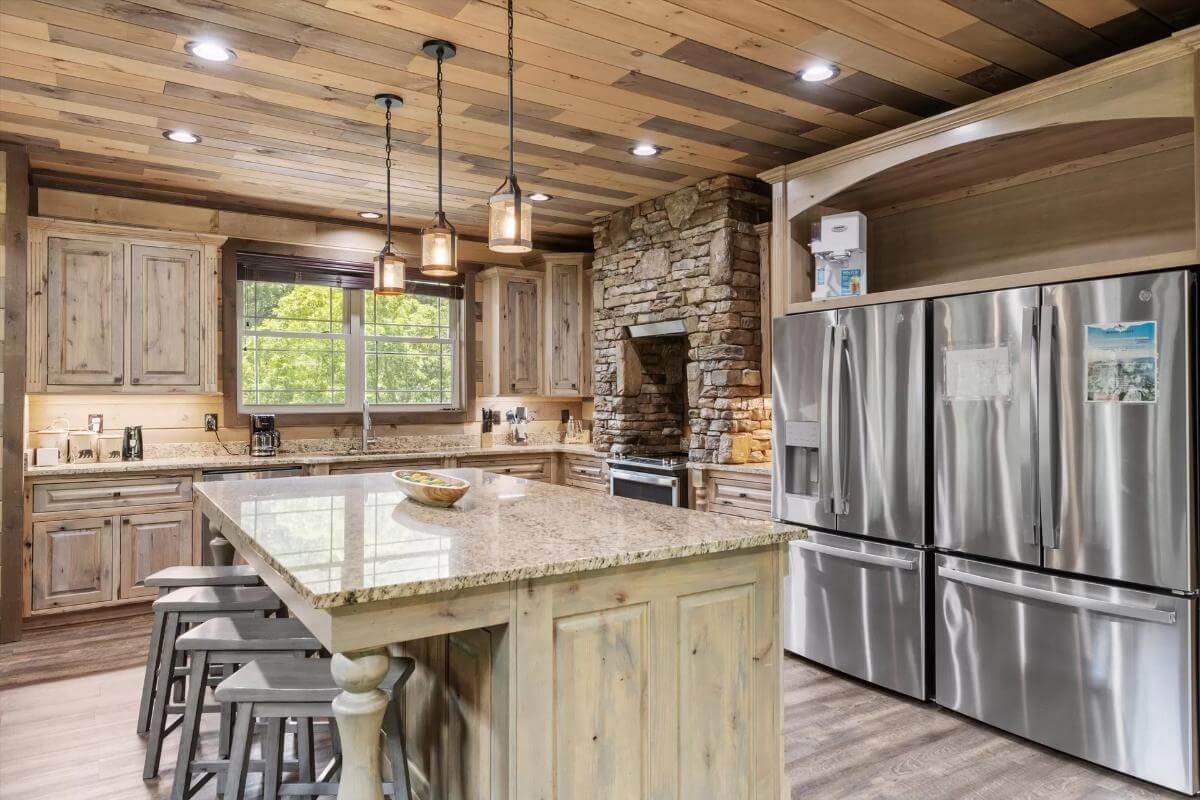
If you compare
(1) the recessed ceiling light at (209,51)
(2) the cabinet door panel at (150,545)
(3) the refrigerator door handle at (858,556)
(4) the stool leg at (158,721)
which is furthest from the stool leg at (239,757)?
(2) the cabinet door panel at (150,545)

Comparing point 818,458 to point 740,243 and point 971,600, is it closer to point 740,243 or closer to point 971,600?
point 971,600

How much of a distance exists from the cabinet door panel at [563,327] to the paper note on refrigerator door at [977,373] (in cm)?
349

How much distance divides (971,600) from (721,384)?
1890 mm

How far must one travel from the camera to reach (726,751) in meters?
2.03

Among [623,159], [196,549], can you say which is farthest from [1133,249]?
[196,549]

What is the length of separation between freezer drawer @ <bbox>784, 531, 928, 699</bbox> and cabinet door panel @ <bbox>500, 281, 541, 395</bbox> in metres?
3.06

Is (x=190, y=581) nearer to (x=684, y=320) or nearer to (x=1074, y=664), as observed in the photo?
(x=684, y=320)

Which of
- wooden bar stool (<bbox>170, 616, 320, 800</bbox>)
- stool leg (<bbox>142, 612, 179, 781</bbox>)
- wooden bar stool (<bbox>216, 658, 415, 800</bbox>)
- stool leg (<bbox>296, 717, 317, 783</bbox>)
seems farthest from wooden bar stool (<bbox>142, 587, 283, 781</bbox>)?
wooden bar stool (<bbox>216, 658, 415, 800</bbox>)

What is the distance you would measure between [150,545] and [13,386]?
1156 mm

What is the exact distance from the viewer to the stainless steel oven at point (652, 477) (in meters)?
4.63

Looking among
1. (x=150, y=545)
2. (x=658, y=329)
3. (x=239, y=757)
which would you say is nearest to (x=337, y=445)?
(x=150, y=545)

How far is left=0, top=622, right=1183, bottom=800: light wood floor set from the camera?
98.0 inches

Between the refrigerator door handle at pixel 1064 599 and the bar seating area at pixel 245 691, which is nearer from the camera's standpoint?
the bar seating area at pixel 245 691

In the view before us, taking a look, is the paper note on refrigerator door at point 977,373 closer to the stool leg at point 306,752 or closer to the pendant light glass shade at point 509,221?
the pendant light glass shade at point 509,221
